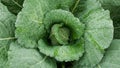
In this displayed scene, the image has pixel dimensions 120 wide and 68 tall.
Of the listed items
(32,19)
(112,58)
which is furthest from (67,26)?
(112,58)

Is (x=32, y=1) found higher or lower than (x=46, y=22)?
higher

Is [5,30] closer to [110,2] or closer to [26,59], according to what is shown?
[26,59]

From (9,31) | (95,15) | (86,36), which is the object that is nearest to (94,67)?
(86,36)

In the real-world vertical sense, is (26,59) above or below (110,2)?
below

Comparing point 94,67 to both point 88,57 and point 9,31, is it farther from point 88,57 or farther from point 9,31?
point 9,31

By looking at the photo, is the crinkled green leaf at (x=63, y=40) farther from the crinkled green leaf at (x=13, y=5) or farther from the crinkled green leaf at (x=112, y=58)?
the crinkled green leaf at (x=13, y=5)

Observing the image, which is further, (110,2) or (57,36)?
(110,2)
